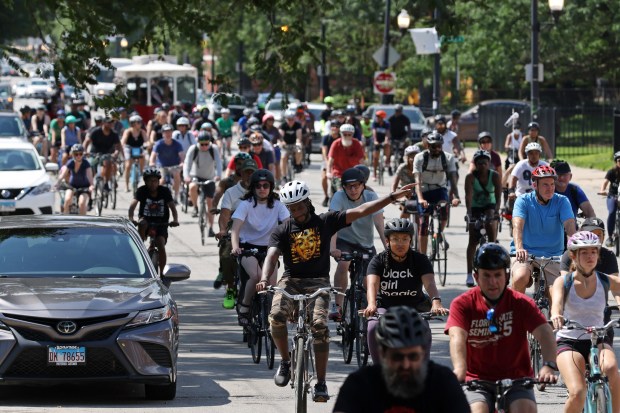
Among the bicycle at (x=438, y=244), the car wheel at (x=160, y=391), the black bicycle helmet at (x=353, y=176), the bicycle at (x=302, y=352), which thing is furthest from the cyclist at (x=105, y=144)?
the bicycle at (x=302, y=352)

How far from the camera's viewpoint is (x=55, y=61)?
16.8 meters

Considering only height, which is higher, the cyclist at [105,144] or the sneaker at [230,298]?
the cyclist at [105,144]

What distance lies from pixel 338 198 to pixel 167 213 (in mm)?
4043

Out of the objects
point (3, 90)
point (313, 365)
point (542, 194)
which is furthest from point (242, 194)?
point (3, 90)

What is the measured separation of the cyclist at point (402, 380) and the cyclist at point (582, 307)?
3.29 metres

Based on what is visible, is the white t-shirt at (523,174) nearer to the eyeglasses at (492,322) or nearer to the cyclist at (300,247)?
the cyclist at (300,247)

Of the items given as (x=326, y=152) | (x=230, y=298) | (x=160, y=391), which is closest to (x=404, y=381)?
(x=160, y=391)

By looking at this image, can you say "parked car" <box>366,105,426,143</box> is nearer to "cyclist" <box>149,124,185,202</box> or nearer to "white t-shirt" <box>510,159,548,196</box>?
"cyclist" <box>149,124,185,202</box>

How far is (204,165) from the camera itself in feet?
80.7

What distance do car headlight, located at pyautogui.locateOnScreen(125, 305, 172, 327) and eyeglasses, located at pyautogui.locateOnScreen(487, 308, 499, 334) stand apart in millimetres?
3815

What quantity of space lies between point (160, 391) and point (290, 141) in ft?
79.4

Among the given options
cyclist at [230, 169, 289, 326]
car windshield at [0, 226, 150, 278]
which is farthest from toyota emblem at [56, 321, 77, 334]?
cyclist at [230, 169, 289, 326]

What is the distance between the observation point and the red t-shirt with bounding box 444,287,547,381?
7684 mm

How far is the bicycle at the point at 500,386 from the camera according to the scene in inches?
294
